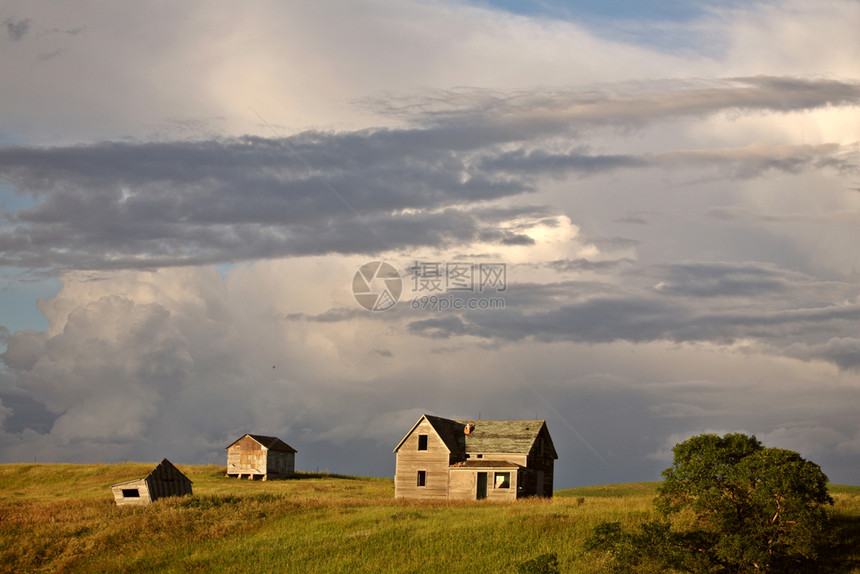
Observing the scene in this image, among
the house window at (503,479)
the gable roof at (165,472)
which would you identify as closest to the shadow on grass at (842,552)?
the house window at (503,479)

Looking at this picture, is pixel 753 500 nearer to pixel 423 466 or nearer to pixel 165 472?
pixel 423 466

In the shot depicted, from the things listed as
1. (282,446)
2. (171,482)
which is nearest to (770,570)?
(171,482)

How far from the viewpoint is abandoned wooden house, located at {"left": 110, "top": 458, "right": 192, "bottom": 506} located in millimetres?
44125

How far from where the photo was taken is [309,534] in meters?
35.1

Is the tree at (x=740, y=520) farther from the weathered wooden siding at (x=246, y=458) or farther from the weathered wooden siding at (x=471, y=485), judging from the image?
the weathered wooden siding at (x=246, y=458)

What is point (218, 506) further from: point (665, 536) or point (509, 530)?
point (665, 536)

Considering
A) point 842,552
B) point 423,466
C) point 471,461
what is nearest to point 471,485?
point 471,461

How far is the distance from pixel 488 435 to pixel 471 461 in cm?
272

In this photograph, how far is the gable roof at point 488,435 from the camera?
53906 mm

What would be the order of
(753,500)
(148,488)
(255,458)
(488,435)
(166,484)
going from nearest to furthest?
(753,500)
(148,488)
(166,484)
(488,435)
(255,458)

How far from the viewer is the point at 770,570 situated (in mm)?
24062

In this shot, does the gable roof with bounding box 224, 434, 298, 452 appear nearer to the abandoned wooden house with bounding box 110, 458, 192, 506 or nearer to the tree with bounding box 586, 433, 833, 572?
the abandoned wooden house with bounding box 110, 458, 192, 506

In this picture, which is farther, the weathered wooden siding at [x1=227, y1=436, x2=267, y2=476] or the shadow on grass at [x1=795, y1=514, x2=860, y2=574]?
the weathered wooden siding at [x1=227, y1=436, x2=267, y2=476]

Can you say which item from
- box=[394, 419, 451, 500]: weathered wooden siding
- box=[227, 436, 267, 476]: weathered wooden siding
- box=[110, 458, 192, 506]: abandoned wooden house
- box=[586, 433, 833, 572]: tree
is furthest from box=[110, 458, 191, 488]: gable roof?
box=[586, 433, 833, 572]: tree
